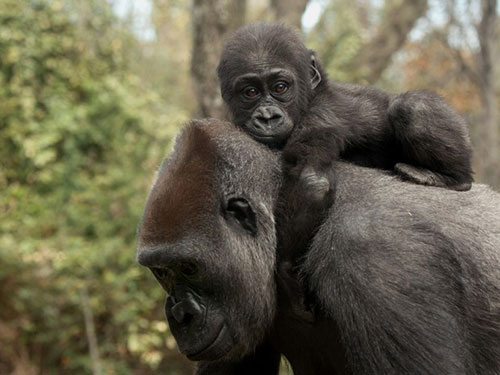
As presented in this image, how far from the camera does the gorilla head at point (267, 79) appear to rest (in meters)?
4.05

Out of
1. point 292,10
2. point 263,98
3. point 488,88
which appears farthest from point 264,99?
point 488,88

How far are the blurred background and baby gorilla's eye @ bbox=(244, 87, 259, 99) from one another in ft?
8.78

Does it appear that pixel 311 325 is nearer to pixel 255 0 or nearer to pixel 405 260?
pixel 405 260

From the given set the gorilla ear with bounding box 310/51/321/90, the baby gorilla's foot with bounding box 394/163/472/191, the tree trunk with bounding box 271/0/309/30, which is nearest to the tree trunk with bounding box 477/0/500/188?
the tree trunk with bounding box 271/0/309/30

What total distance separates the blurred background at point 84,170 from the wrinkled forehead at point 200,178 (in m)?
3.12

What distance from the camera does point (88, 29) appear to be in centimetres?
1050

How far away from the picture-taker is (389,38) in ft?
43.2

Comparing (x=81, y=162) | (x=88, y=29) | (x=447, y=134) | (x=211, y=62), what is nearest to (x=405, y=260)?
(x=447, y=134)

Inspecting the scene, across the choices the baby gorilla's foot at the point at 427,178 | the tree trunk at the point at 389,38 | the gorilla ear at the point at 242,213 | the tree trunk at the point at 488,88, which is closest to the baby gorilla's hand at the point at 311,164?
the gorilla ear at the point at 242,213

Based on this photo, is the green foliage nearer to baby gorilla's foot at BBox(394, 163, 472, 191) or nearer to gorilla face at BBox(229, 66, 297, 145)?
gorilla face at BBox(229, 66, 297, 145)

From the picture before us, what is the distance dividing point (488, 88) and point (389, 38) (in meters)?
2.28

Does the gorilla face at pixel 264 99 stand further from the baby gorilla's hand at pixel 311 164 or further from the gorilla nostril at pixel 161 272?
the gorilla nostril at pixel 161 272

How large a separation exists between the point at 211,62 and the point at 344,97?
3.62 metres

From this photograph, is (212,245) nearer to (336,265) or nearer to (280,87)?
(336,265)
